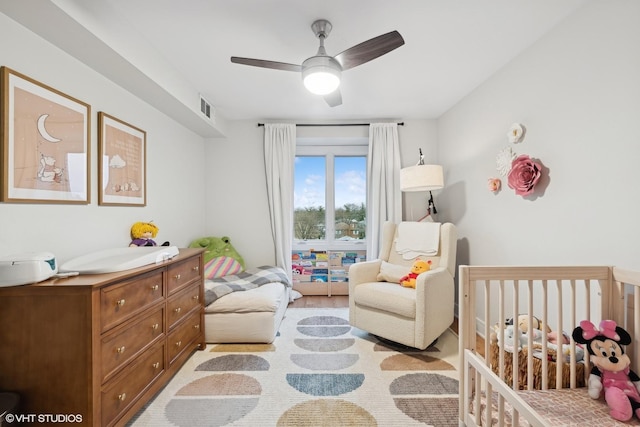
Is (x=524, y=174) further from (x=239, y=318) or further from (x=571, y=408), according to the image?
(x=239, y=318)

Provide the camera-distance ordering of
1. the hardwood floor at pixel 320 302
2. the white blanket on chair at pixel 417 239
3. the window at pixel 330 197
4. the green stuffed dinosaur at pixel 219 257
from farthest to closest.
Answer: the window at pixel 330 197, the hardwood floor at pixel 320 302, the green stuffed dinosaur at pixel 219 257, the white blanket on chair at pixel 417 239

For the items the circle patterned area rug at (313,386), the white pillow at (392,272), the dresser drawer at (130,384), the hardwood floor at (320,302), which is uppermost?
the white pillow at (392,272)

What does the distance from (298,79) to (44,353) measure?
250cm

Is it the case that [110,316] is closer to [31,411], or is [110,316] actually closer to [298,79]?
[31,411]

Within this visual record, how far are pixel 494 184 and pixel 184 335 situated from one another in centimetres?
287

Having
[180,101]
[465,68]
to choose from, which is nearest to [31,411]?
[180,101]

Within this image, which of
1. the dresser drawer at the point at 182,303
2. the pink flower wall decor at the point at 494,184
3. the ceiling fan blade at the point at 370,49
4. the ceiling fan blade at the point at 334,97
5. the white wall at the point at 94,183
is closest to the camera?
the white wall at the point at 94,183

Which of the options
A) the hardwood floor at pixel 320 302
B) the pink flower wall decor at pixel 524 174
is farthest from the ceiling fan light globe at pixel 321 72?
the hardwood floor at pixel 320 302

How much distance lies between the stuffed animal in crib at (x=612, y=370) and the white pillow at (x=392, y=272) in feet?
A: 4.91

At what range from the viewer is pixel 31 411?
3.97 feet

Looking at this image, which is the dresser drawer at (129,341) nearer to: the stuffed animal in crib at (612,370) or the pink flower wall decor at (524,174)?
the stuffed animal in crib at (612,370)

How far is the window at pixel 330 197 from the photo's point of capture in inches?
159

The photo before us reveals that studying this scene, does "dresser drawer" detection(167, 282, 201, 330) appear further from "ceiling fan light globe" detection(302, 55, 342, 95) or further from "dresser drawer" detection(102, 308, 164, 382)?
"ceiling fan light globe" detection(302, 55, 342, 95)

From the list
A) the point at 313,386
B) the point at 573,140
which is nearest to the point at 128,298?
the point at 313,386
